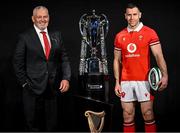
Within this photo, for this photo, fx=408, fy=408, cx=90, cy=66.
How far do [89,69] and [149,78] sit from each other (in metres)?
0.69

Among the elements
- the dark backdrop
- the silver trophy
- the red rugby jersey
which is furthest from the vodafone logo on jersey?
the dark backdrop

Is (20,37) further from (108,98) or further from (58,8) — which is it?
(108,98)

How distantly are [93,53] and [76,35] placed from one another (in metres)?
0.45

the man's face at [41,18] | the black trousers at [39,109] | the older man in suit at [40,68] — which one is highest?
the man's face at [41,18]

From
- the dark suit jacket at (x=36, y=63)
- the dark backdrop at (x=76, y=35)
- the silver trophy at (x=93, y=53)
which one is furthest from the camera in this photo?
the dark backdrop at (x=76, y=35)

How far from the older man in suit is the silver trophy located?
26 cm

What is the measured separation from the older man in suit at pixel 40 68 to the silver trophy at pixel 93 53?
0.84ft

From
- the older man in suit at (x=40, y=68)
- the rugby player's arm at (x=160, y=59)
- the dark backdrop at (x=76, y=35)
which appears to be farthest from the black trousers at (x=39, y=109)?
the rugby player's arm at (x=160, y=59)

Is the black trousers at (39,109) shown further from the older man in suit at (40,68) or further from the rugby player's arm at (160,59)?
the rugby player's arm at (160,59)

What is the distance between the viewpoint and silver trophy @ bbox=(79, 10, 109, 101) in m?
4.52

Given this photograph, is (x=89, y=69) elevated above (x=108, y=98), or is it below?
above

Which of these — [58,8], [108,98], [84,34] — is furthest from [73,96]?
[58,8]

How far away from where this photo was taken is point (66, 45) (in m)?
4.94

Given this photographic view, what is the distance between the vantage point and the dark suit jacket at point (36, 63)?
4.26 meters
